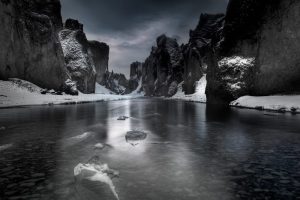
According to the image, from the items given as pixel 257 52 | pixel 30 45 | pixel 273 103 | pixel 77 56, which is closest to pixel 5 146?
pixel 273 103

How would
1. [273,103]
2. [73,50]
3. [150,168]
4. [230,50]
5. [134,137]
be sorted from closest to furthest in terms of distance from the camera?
[150,168] → [134,137] → [273,103] → [230,50] → [73,50]

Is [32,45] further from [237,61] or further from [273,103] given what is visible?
[273,103]

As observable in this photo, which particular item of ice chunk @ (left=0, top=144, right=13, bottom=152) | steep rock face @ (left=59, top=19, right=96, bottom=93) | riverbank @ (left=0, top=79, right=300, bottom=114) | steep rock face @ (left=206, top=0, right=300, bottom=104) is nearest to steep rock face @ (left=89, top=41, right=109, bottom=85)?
steep rock face @ (left=59, top=19, right=96, bottom=93)

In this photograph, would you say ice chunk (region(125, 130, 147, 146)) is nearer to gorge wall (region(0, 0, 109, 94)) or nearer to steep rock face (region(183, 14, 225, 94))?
gorge wall (region(0, 0, 109, 94))

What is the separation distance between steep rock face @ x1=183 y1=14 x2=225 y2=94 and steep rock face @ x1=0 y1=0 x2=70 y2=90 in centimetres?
5193

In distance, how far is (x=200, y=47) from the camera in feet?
335

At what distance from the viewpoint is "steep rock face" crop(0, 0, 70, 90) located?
41750 mm

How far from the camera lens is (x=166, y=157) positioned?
802cm

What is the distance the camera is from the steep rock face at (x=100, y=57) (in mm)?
137375

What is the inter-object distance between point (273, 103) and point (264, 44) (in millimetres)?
10415

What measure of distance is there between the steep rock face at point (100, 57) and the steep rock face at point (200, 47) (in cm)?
5633

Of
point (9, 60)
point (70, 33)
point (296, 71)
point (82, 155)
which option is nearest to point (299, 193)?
point (82, 155)

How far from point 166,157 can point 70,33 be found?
8671 cm

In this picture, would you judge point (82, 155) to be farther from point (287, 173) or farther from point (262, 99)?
point (262, 99)
